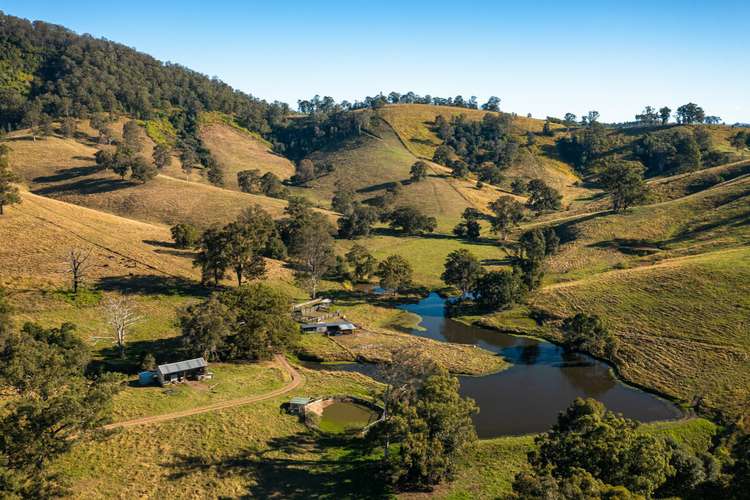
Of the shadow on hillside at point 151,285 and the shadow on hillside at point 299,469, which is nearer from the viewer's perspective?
the shadow on hillside at point 299,469

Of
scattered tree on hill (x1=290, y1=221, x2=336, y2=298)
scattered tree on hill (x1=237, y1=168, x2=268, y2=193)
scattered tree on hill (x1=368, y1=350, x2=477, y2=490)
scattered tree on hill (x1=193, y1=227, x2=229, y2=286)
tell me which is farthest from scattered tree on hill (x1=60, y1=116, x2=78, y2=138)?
scattered tree on hill (x1=368, y1=350, x2=477, y2=490)


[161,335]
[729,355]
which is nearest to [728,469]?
[729,355]

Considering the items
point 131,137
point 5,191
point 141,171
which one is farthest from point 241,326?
point 131,137

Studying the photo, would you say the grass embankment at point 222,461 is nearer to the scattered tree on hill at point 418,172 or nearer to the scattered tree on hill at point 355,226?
the scattered tree on hill at point 355,226

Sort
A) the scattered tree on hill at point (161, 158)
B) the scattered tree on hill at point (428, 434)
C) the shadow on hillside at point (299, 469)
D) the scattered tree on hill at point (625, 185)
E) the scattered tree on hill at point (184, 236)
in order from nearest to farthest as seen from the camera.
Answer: the scattered tree on hill at point (428, 434)
the shadow on hillside at point (299, 469)
the scattered tree on hill at point (184, 236)
the scattered tree on hill at point (625, 185)
the scattered tree on hill at point (161, 158)

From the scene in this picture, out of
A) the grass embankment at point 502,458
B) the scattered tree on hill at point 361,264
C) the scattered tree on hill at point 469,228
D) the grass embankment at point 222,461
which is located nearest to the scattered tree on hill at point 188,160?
the scattered tree on hill at point 361,264

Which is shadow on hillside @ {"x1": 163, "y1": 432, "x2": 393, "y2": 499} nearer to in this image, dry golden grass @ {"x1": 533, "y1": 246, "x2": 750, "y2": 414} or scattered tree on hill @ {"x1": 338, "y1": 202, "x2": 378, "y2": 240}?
dry golden grass @ {"x1": 533, "y1": 246, "x2": 750, "y2": 414}
